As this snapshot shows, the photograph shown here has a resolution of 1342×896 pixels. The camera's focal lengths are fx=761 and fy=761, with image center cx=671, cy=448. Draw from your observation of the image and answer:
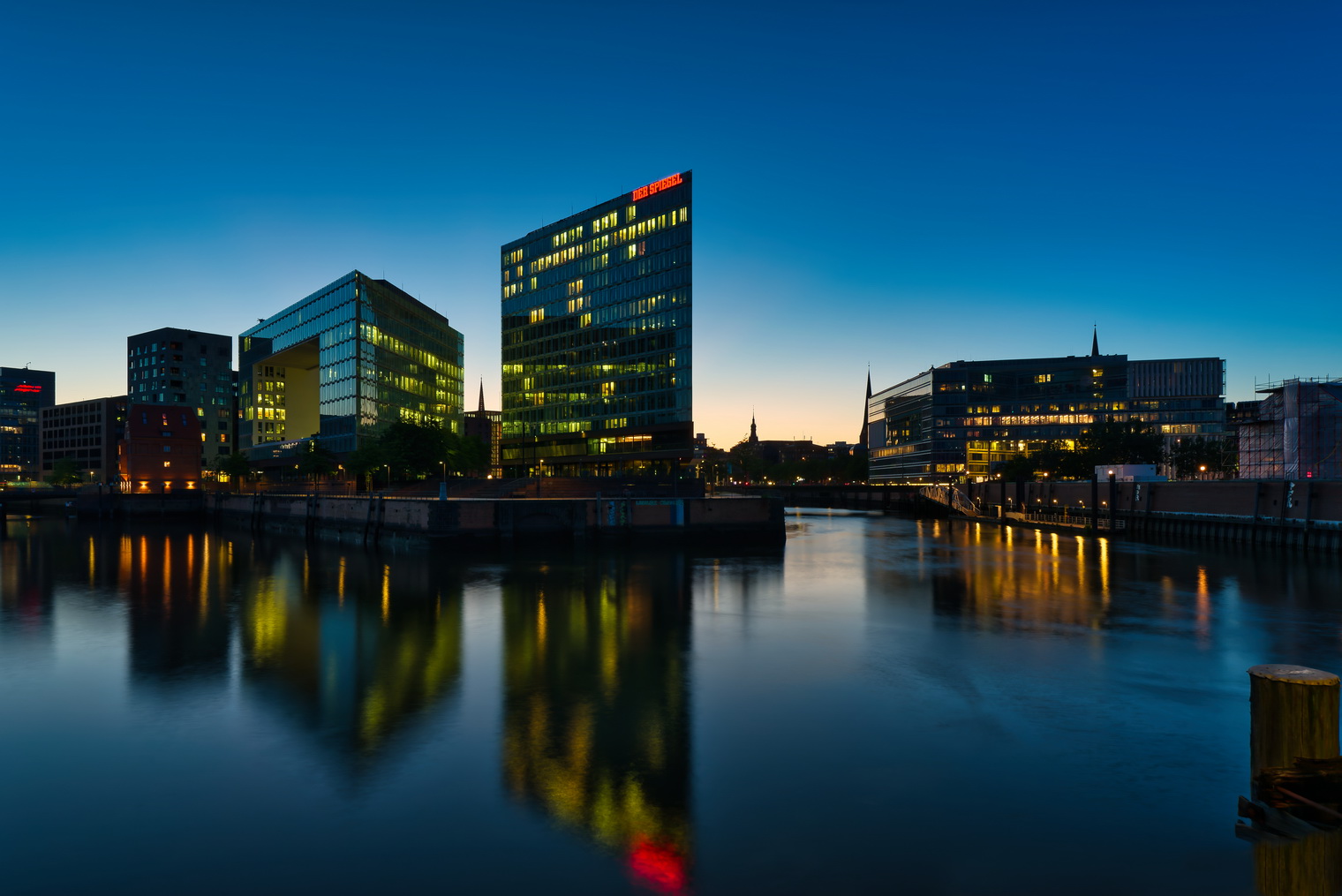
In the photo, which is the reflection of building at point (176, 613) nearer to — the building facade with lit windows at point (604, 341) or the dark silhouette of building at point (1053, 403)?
the building facade with lit windows at point (604, 341)

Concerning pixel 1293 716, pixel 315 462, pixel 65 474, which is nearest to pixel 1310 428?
pixel 1293 716

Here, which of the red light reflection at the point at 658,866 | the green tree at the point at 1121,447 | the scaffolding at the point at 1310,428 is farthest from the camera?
the green tree at the point at 1121,447

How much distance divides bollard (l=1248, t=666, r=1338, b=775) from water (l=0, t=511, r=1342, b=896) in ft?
8.88

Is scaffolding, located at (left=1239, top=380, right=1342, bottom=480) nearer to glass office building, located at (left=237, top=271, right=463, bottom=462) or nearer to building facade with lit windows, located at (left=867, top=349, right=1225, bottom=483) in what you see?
building facade with lit windows, located at (left=867, top=349, right=1225, bottom=483)

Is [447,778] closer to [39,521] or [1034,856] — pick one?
[1034,856]

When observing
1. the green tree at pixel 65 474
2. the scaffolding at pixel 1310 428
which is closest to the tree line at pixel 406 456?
the scaffolding at pixel 1310 428

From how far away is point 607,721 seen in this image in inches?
619

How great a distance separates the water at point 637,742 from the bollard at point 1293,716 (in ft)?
8.88

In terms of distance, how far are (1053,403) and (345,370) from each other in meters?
164

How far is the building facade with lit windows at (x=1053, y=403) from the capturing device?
185250mm

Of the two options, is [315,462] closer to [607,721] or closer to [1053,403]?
[607,721]

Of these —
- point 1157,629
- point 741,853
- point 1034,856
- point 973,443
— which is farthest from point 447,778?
point 973,443

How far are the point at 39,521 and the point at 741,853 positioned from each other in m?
146

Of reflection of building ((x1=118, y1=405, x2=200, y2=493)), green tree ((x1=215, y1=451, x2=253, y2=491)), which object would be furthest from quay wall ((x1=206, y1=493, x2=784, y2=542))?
reflection of building ((x1=118, y1=405, x2=200, y2=493))
